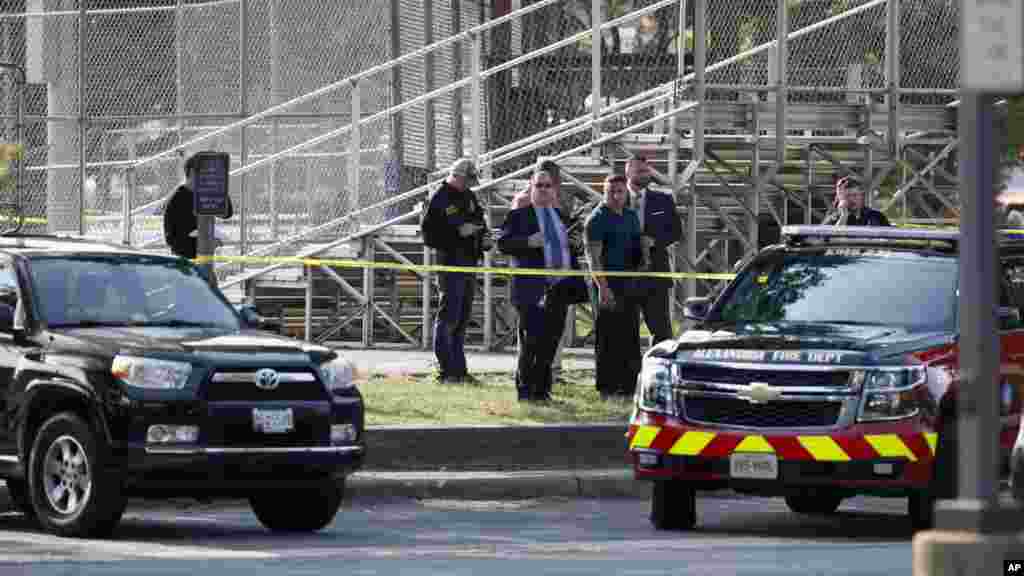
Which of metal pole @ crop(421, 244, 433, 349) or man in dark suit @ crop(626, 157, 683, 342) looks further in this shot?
metal pole @ crop(421, 244, 433, 349)

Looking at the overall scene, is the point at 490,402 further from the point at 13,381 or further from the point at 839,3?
the point at 839,3

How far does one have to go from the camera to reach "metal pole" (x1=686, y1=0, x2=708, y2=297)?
24.0 metres

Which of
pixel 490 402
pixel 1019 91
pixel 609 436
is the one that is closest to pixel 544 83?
pixel 490 402

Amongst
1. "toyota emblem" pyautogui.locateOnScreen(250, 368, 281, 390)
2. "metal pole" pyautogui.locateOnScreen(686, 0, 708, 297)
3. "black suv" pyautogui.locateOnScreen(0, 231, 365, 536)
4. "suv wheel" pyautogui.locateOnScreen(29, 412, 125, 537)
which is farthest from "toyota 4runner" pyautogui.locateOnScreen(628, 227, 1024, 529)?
"metal pole" pyautogui.locateOnScreen(686, 0, 708, 297)

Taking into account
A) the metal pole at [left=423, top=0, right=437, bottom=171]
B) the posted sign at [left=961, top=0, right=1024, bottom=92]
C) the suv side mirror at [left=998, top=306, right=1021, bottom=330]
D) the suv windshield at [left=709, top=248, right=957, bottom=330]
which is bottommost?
the suv side mirror at [left=998, top=306, right=1021, bottom=330]

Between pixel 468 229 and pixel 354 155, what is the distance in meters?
5.42

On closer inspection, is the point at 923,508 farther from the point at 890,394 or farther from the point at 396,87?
the point at 396,87

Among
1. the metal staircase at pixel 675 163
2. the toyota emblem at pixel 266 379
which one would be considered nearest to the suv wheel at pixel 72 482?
the toyota emblem at pixel 266 379

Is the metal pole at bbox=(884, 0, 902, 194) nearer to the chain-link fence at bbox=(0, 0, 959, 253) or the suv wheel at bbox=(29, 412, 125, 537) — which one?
the chain-link fence at bbox=(0, 0, 959, 253)

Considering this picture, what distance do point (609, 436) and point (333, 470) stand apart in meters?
4.03

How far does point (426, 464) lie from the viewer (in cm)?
1764

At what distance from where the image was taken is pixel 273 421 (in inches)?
566

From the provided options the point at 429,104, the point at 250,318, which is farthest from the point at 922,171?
the point at 250,318

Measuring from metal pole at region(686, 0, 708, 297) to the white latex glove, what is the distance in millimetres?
2834
